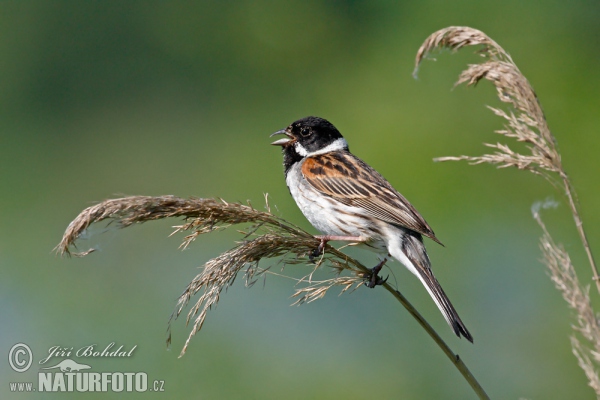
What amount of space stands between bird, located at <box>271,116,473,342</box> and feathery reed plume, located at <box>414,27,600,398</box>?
0.80 metres

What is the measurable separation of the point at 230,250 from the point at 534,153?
3.29 ft

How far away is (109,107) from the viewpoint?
9594 mm

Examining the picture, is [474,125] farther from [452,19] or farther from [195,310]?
[195,310]

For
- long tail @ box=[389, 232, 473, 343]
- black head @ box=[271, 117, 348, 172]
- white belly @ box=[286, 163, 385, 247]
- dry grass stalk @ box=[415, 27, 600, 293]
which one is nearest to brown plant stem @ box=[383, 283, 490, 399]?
dry grass stalk @ box=[415, 27, 600, 293]

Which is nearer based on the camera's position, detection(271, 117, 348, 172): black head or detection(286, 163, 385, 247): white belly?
detection(286, 163, 385, 247): white belly

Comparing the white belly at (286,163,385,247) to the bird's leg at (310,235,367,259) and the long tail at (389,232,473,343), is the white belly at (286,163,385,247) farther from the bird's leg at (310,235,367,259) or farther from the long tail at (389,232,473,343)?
the long tail at (389,232,473,343)

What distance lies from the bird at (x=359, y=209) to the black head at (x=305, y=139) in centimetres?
3

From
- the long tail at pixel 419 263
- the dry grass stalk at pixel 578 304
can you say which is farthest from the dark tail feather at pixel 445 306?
the dry grass stalk at pixel 578 304

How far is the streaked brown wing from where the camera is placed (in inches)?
150

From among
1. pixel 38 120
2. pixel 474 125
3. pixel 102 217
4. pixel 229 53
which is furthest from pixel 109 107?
pixel 102 217

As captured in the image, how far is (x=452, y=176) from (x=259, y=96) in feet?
8.95

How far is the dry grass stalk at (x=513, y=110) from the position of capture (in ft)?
8.99

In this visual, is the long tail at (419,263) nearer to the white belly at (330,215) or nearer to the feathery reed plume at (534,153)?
the white belly at (330,215)

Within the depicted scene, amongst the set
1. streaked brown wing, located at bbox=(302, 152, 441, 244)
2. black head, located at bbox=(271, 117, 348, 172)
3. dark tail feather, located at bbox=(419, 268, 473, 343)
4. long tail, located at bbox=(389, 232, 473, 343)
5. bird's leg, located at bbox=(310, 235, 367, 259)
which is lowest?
dark tail feather, located at bbox=(419, 268, 473, 343)
